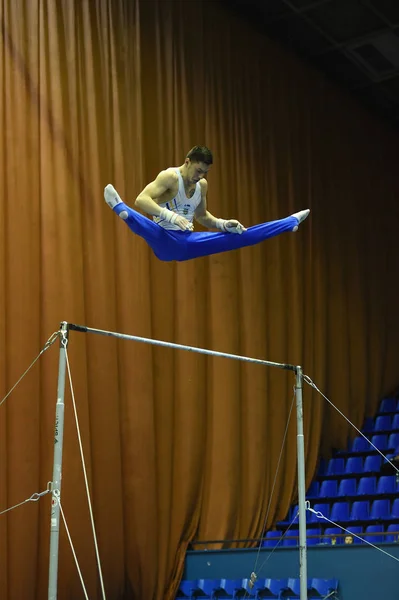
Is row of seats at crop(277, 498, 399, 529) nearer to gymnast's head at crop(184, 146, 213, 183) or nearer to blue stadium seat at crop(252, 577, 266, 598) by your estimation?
blue stadium seat at crop(252, 577, 266, 598)

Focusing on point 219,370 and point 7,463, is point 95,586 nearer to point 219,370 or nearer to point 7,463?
point 7,463

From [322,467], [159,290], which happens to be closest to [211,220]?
[159,290]

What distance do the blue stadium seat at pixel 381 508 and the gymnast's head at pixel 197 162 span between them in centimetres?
495

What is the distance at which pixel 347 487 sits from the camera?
34.2ft

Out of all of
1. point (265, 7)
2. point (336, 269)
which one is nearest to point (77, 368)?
point (336, 269)

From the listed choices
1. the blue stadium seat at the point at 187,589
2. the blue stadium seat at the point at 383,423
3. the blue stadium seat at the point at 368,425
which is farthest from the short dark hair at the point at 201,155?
the blue stadium seat at the point at 368,425

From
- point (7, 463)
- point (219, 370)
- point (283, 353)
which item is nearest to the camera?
point (7, 463)

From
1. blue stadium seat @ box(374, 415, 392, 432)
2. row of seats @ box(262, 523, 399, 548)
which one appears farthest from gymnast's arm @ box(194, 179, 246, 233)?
blue stadium seat @ box(374, 415, 392, 432)

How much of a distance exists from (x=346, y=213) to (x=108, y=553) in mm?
6554

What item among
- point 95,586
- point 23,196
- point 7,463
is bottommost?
point 95,586

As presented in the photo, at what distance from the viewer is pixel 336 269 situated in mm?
12500

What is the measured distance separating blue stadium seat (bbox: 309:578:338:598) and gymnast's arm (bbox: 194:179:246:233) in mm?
3587

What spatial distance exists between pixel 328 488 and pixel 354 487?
0.39 metres

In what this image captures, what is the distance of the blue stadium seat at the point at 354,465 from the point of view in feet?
35.8
